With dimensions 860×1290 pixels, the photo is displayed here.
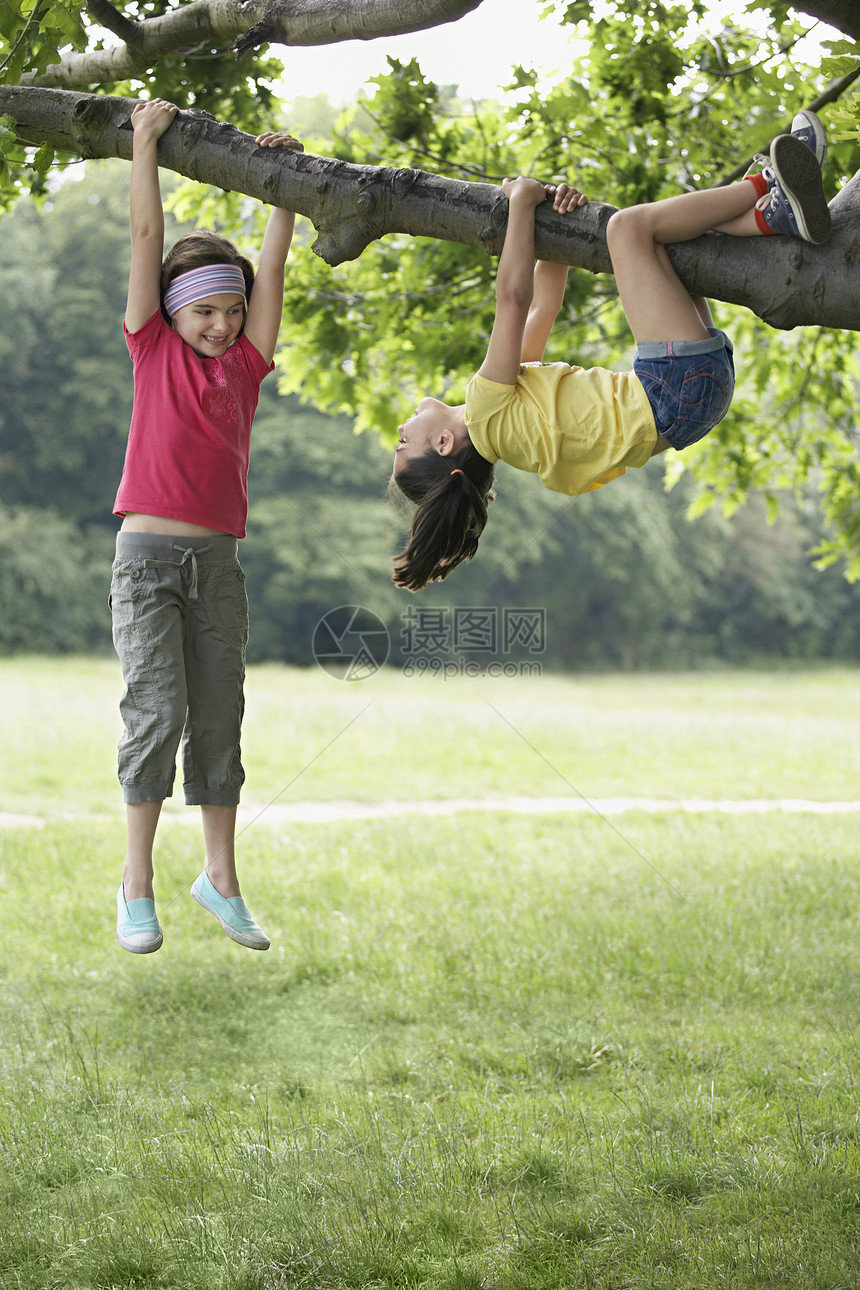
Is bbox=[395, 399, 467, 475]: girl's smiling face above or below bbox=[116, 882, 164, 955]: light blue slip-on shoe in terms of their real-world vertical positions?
above

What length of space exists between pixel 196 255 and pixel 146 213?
19 cm

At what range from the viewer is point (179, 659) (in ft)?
11.2

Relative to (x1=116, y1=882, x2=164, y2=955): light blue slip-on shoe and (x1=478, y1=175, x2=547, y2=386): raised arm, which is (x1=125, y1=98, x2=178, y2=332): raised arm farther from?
(x1=116, y1=882, x2=164, y2=955): light blue slip-on shoe

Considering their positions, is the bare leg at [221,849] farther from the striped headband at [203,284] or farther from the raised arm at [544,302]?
the raised arm at [544,302]

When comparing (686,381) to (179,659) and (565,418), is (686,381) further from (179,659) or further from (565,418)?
(179,659)

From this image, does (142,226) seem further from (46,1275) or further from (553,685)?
(553,685)

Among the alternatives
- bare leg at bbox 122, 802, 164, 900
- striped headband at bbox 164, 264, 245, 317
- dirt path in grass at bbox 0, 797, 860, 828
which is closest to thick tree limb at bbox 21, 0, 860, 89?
striped headband at bbox 164, 264, 245, 317

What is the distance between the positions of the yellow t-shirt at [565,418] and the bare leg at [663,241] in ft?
0.66

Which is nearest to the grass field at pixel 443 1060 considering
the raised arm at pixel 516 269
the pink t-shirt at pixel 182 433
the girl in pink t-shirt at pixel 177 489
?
the girl in pink t-shirt at pixel 177 489

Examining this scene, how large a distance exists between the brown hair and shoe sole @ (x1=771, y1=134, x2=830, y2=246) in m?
1.52

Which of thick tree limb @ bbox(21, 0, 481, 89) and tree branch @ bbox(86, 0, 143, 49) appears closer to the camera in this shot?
thick tree limb @ bbox(21, 0, 481, 89)

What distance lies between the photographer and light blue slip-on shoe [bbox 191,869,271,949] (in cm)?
339

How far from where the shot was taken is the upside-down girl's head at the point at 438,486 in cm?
347

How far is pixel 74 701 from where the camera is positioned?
53.0ft
